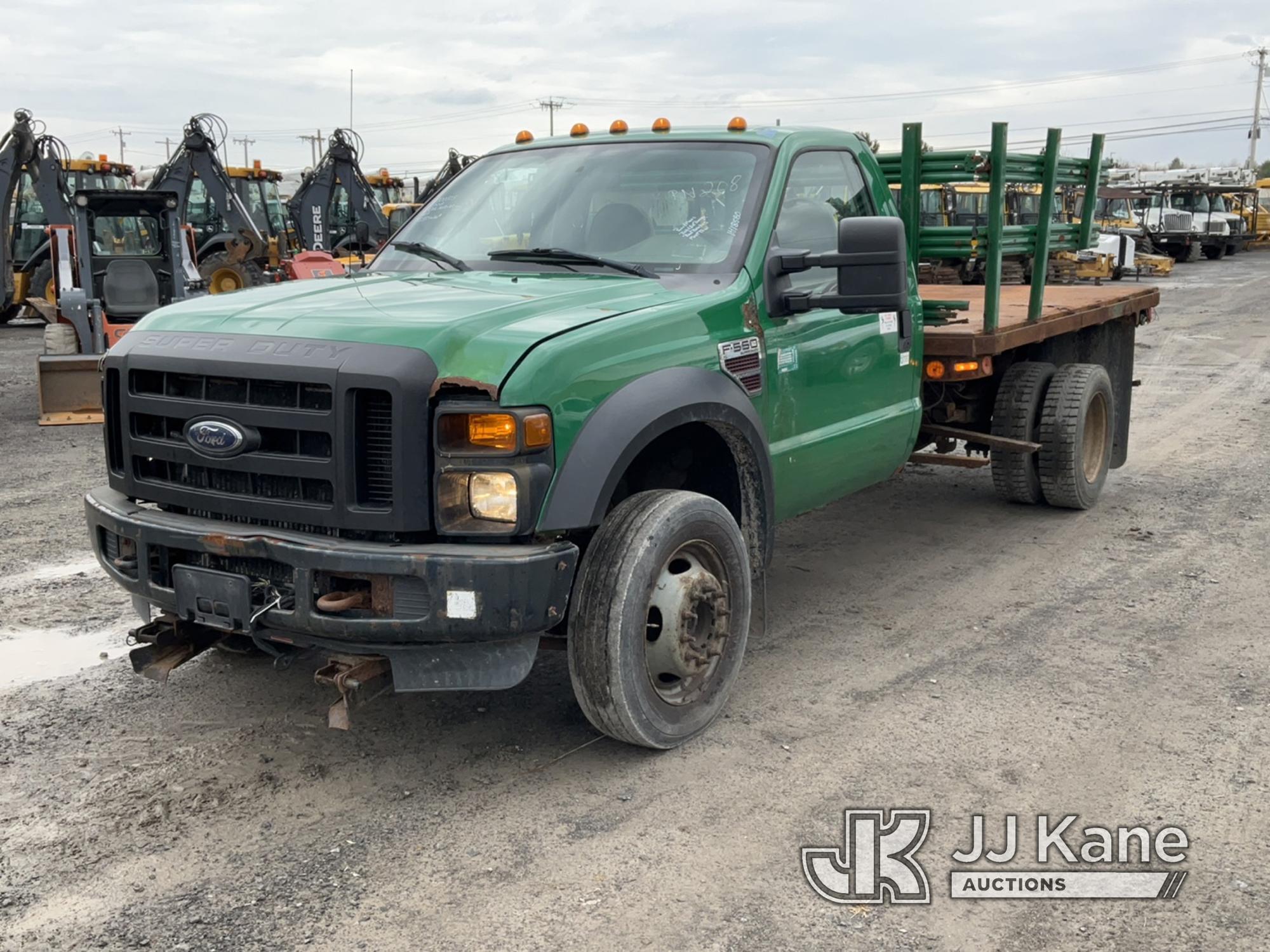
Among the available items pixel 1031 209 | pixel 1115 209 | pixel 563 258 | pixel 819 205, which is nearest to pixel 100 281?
pixel 1031 209

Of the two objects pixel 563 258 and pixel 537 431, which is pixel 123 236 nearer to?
pixel 563 258

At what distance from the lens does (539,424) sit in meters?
3.54

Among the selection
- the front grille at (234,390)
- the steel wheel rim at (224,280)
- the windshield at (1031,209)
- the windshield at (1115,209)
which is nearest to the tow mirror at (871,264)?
the front grille at (234,390)

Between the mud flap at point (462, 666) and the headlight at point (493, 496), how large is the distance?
0.40 m

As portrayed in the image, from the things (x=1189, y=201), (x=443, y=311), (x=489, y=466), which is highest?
(x=1189, y=201)

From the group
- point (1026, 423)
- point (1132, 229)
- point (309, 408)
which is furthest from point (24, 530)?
point (1132, 229)

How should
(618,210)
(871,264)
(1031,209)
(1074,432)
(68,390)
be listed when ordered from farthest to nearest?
(68,390)
(1031,209)
(1074,432)
(618,210)
(871,264)

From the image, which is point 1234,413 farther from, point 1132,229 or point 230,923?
point 1132,229

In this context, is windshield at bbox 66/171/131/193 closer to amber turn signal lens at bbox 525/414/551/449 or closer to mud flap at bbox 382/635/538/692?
mud flap at bbox 382/635/538/692

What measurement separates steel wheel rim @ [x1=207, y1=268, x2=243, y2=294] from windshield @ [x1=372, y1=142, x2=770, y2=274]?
14165 millimetres

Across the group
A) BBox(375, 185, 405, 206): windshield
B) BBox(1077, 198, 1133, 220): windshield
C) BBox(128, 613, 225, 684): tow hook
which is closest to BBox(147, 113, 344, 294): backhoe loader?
BBox(375, 185, 405, 206): windshield

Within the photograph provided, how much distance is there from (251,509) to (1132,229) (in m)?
36.1

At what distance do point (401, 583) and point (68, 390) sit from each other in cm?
901

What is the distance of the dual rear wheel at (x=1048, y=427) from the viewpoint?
7098mm
